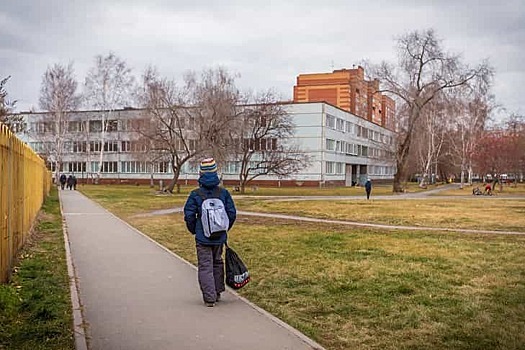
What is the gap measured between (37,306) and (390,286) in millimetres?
5121

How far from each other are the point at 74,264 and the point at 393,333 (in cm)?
662

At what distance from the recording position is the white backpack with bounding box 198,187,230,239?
25.2ft

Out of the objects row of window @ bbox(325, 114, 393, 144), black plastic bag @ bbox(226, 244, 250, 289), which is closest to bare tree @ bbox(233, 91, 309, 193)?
row of window @ bbox(325, 114, 393, 144)

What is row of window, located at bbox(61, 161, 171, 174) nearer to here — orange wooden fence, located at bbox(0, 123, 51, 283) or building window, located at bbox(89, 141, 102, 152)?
building window, located at bbox(89, 141, 102, 152)

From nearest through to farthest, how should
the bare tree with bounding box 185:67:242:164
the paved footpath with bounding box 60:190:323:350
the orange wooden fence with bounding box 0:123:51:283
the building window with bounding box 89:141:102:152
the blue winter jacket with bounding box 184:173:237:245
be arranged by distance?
the paved footpath with bounding box 60:190:323:350 < the blue winter jacket with bounding box 184:173:237:245 < the orange wooden fence with bounding box 0:123:51:283 < the bare tree with bounding box 185:67:242:164 < the building window with bounding box 89:141:102:152

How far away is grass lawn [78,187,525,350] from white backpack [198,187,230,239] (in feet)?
3.99

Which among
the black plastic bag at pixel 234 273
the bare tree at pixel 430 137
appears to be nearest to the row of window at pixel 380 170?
the bare tree at pixel 430 137

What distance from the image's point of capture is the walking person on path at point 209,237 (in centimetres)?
774

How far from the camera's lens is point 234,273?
8.08 meters

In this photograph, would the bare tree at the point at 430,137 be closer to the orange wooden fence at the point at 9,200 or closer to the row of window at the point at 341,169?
the row of window at the point at 341,169

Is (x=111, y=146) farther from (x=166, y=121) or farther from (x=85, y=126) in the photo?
(x=166, y=121)

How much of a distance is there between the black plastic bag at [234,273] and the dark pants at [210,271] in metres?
0.11

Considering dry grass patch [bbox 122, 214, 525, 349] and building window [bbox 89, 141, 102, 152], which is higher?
building window [bbox 89, 141, 102, 152]

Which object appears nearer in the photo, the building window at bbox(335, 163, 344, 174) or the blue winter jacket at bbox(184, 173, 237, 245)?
the blue winter jacket at bbox(184, 173, 237, 245)
